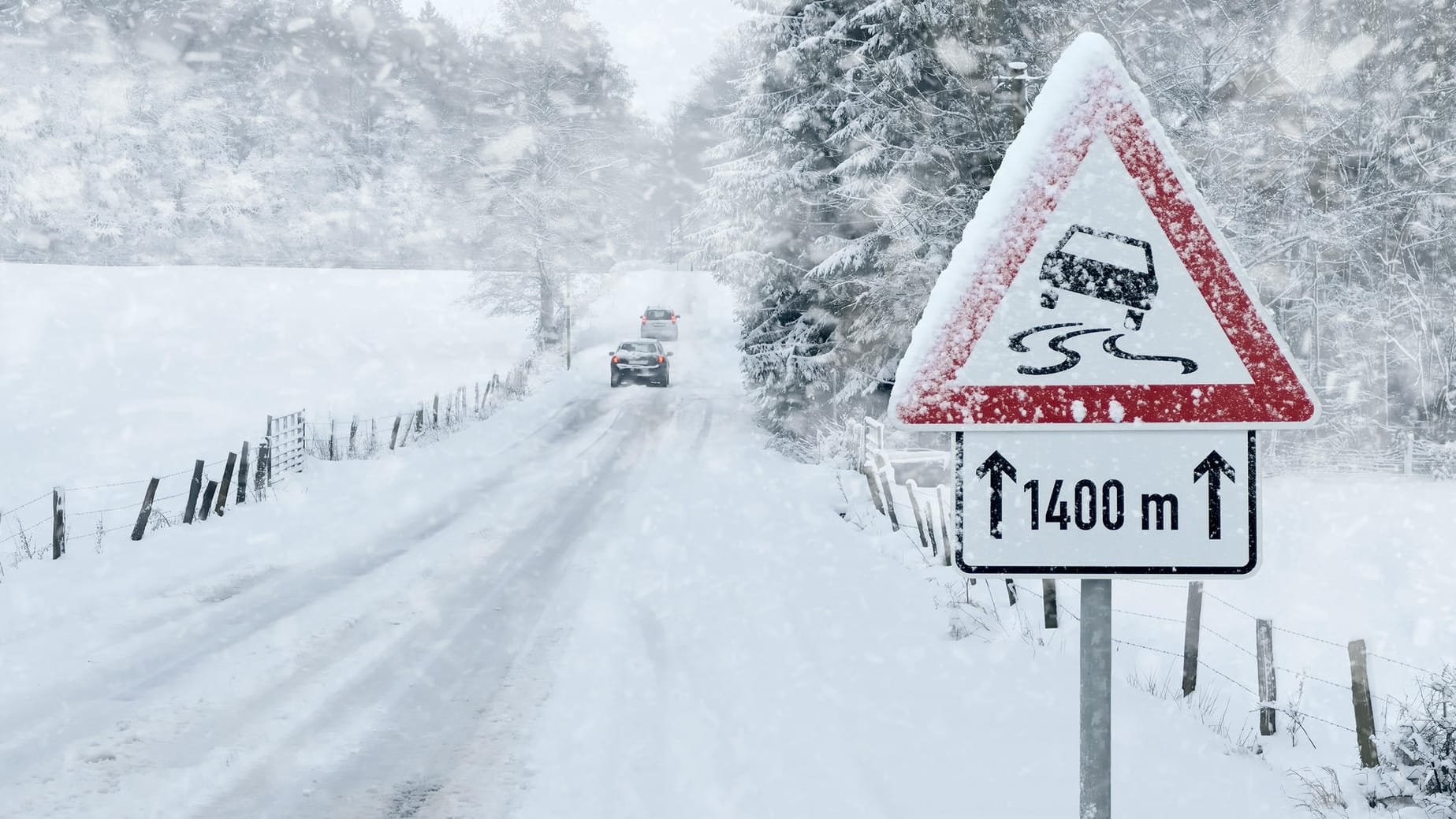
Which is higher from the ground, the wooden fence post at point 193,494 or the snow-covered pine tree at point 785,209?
the snow-covered pine tree at point 785,209

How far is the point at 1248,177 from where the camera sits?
22531mm

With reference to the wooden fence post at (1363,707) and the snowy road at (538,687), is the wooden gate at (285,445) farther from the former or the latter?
the wooden fence post at (1363,707)

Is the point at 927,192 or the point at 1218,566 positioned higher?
the point at 927,192

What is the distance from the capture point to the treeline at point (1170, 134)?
17.0 m

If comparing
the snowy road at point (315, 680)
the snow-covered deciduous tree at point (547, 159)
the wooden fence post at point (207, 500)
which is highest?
the snow-covered deciduous tree at point (547, 159)

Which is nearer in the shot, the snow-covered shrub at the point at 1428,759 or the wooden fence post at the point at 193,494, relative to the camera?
the snow-covered shrub at the point at 1428,759

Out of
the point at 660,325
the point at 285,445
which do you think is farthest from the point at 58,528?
the point at 660,325

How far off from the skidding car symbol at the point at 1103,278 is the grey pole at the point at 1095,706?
0.58 metres

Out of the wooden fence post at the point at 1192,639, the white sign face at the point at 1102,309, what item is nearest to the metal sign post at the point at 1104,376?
the white sign face at the point at 1102,309

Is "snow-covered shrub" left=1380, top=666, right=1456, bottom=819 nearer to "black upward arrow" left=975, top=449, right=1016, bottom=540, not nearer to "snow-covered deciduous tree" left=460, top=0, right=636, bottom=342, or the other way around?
"black upward arrow" left=975, top=449, right=1016, bottom=540

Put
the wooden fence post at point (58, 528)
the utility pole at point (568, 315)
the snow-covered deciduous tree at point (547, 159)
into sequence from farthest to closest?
the snow-covered deciduous tree at point (547, 159) → the utility pole at point (568, 315) → the wooden fence post at point (58, 528)

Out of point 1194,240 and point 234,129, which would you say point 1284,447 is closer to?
Answer: point 1194,240

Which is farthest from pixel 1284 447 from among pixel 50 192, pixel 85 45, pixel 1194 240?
pixel 85 45

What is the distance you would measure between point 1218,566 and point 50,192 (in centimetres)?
6359
